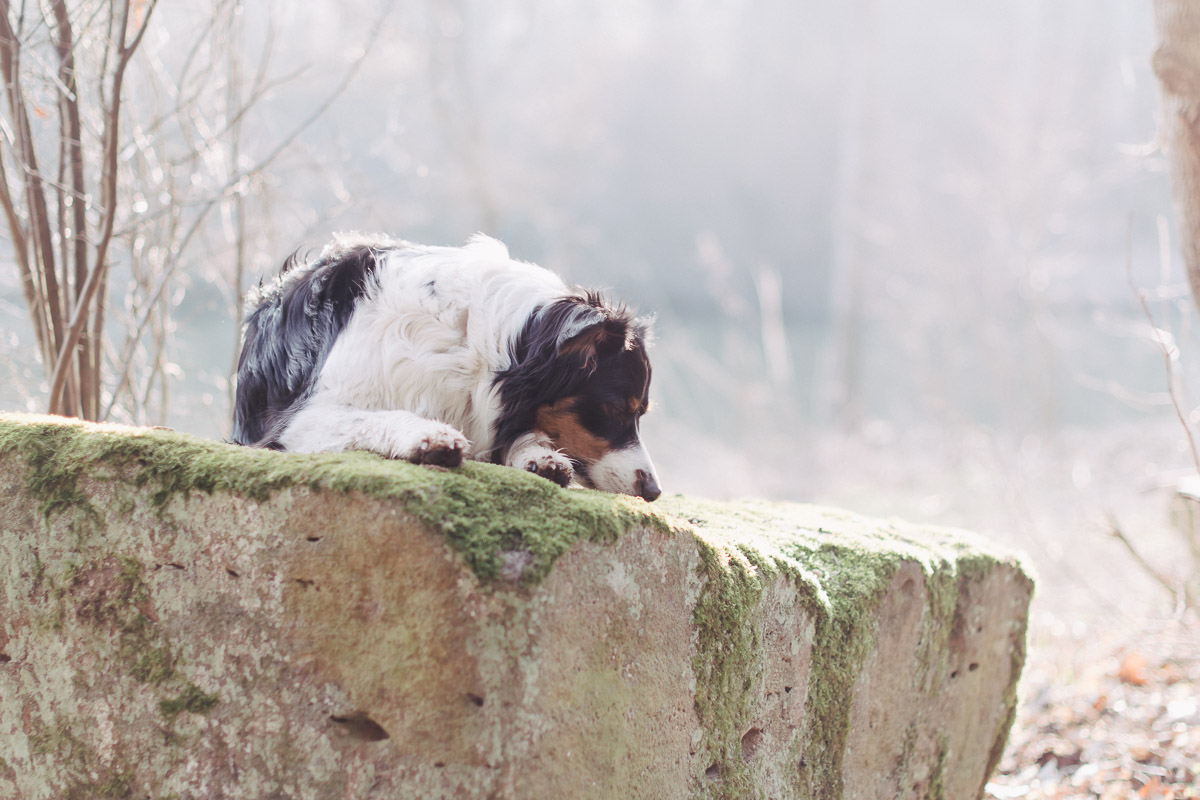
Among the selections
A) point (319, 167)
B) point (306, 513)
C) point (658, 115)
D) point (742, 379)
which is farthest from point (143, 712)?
point (658, 115)

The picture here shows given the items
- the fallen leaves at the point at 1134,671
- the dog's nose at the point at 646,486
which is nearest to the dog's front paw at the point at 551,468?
the dog's nose at the point at 646,486

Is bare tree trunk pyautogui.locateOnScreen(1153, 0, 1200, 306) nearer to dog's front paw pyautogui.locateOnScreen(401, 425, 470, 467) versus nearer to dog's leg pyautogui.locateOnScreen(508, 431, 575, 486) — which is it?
dog's leg pyautogui.locateOnScreen(508, 431, 575, 486)

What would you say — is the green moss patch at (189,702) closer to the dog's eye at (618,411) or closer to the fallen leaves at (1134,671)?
the dog's eye at (618,411)

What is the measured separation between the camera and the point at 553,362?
2568mm

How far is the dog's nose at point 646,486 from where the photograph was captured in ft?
8.57

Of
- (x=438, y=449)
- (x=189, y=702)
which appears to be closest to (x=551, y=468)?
(x=438, y=449)

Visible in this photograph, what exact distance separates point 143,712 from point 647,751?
1.05m

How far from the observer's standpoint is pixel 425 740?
153cm

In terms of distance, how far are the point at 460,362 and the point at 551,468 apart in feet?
1.77

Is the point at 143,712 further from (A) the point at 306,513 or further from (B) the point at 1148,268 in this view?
(B) the point at 1148,268

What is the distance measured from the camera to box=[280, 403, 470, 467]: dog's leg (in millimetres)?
1896

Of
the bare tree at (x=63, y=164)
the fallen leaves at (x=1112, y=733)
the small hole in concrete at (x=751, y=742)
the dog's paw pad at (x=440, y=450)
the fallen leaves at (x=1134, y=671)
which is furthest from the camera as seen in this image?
the fallen leaves at (x=1134, y=671)

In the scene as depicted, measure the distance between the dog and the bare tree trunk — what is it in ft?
7.09

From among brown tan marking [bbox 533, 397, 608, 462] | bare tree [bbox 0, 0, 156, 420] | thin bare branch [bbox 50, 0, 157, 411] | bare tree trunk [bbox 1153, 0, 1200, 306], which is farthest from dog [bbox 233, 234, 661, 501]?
bare tree trunk [bbox 1153, 0, 1200, 306]
